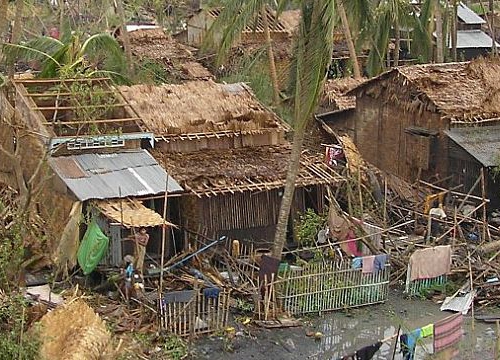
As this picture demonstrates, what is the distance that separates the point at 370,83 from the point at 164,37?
11891 millimetres

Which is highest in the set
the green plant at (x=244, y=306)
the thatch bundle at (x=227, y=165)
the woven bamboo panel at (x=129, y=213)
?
the thatch bundle at (x=227, y=165)

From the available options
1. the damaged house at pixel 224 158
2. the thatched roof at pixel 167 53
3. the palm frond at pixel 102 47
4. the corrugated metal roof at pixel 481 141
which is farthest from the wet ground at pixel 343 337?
the thatched roof at pixel 167 53

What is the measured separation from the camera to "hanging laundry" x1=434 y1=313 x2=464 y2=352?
428 inches

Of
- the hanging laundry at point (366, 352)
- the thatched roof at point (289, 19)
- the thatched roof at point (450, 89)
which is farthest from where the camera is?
the thatched roof at point (289, 19)

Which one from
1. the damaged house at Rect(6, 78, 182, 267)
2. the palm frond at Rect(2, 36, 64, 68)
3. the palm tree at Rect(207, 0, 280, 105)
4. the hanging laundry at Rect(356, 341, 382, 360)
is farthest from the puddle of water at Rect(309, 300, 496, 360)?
the palm frond at Rect(2, 36, 64, 68)

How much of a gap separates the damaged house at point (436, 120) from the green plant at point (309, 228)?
14.1ft

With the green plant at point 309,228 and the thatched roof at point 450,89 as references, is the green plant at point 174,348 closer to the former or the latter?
the green plant at point 309,228

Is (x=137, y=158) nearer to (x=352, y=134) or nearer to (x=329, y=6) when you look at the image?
(x=329, y=6)

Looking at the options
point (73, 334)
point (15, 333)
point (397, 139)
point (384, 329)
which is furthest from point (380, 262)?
point (397, 139)

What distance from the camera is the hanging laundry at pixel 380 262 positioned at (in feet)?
44.6

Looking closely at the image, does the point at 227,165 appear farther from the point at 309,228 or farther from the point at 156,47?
the point at 156,47

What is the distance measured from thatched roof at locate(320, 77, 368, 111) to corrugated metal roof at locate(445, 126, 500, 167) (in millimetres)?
4231

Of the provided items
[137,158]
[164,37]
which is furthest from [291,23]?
[137,158]

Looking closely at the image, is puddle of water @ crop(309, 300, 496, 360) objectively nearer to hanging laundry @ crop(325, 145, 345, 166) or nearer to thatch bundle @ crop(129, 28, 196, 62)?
hanging laundry @ crop(325, 145, 345, 166)
